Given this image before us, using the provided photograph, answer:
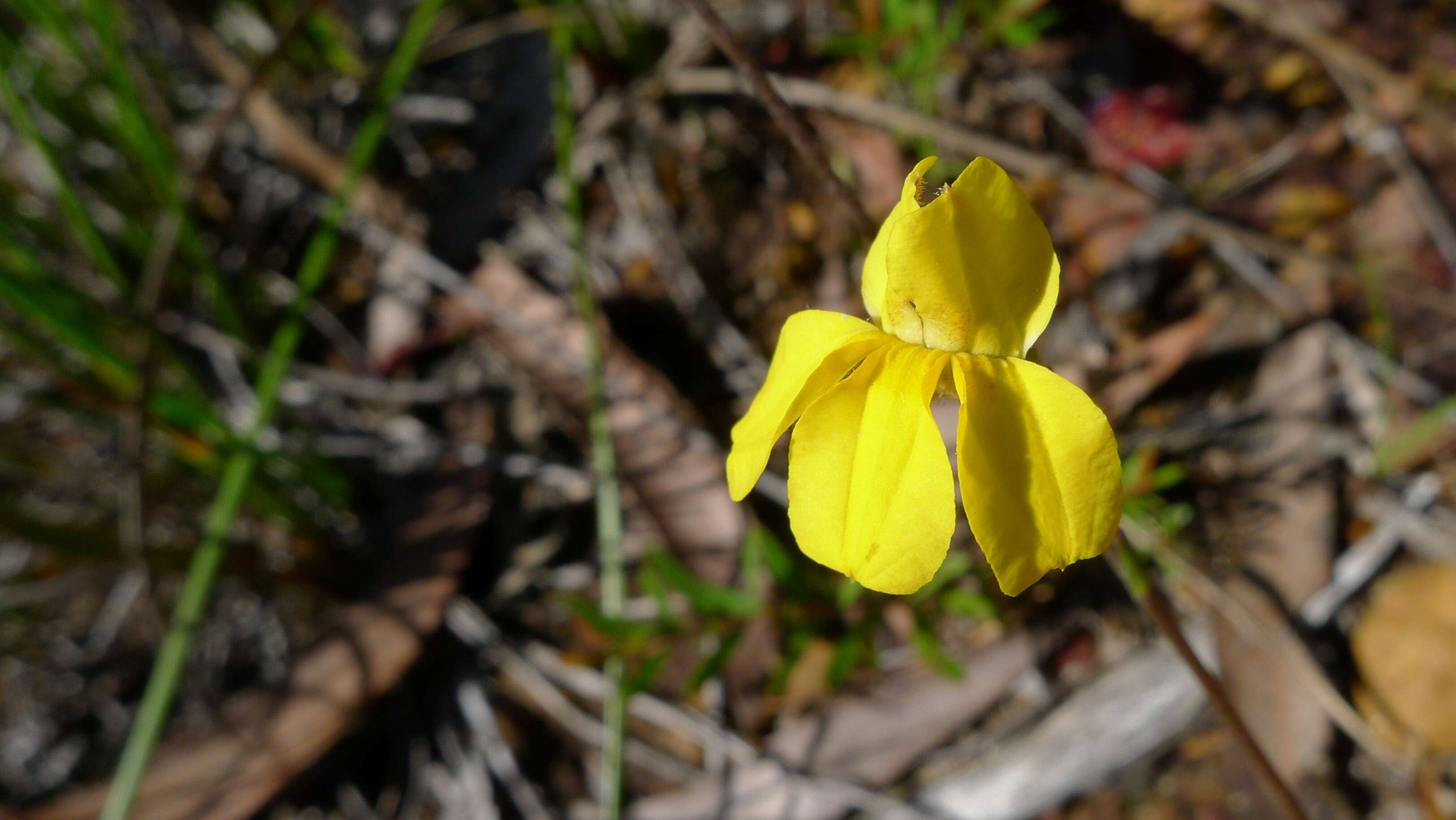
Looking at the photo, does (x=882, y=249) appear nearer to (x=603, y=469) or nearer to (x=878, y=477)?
(x=878, y=477)

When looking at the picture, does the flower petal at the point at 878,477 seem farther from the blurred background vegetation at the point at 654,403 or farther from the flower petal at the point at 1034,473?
the blurred background vegetation at the point at 654,403

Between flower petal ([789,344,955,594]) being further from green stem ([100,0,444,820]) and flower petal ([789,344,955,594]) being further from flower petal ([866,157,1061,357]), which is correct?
green stem ([100,0,444,820])

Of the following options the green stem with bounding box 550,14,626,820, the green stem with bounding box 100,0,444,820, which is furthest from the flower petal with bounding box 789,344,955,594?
the green stem with bounding box 100,0,444,820

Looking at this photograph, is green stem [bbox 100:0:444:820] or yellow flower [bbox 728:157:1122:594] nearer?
yellow flower [bbox 728:157:1122:594]

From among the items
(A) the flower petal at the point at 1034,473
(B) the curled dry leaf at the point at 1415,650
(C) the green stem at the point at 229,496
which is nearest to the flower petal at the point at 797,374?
(A) the flower petal at the point at 1034,473

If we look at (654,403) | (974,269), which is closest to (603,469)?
(654,403)

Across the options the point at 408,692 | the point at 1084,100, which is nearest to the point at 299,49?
the point at 408,692

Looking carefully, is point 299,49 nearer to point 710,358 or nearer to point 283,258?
point 283,258
